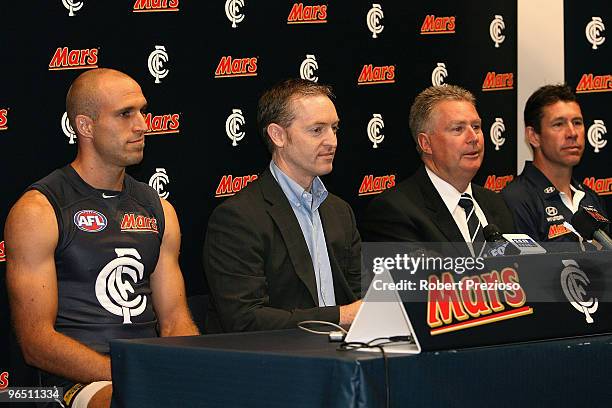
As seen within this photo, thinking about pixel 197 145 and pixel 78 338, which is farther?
pixel 197 145

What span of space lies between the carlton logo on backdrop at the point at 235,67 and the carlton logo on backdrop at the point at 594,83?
6.80 feet

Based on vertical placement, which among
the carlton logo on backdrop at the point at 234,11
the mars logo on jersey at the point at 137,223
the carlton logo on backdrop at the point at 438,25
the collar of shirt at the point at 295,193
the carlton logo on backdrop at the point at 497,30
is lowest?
the mars logo on jersey at the point at 137,223

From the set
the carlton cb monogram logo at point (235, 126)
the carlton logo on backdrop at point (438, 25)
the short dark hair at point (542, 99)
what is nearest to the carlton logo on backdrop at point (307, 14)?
the carlton cb monogram logo at point (235, 126)

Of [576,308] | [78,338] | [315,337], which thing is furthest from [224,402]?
[78,338]

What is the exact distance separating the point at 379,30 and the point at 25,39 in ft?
6.09

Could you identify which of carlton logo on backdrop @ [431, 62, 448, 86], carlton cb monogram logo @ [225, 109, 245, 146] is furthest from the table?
carlton logo on backdrop @ [431, 62, 448, 86]

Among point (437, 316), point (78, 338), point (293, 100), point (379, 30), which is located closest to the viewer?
point (437, 316)

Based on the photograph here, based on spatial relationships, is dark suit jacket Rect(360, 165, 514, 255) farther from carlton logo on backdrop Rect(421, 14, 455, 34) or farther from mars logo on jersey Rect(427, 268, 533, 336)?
mars logo on jersey Rect(427, 268, 533, 336)

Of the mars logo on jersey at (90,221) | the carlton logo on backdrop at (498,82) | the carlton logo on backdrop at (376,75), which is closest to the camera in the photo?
the mars logo on jersey at (90,221)

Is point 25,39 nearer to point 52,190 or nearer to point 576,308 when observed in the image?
point 52,190

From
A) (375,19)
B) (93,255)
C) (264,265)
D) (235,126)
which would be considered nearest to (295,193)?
(264,265)

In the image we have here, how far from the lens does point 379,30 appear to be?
4961 mm

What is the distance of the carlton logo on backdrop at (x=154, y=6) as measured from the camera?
13.5 feet

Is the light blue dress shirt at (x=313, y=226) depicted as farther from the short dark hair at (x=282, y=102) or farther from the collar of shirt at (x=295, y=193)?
the short dark hair at (x=282, y=102)
